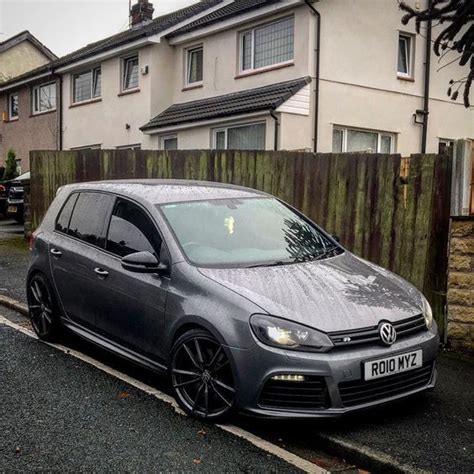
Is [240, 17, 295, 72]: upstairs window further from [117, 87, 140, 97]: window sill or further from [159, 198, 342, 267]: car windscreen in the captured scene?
[159, 198, 342, 267]: car windscreen

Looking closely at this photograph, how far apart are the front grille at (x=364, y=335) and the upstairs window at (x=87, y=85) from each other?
19834mm

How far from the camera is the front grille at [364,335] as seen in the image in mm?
4145

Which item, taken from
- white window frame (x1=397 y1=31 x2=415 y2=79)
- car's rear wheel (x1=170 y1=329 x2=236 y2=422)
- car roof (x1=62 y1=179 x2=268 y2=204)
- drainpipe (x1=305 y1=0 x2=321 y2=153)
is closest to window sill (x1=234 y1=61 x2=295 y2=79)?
drainpipe (x1=305 y1=0 x2=321 y2=153)

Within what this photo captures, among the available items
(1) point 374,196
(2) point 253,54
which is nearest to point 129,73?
(2) point 253,54

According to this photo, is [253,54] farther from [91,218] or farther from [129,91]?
[91,218]

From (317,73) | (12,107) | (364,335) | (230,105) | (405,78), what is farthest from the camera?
(12,107)

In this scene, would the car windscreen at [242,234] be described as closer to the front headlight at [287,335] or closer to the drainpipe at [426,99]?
the front headlight at [287,335]

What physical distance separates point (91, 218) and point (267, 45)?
1180 centimetres

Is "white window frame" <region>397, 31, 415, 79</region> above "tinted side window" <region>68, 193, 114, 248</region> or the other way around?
above

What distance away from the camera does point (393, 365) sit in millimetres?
4297

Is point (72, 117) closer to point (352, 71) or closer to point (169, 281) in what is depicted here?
point (352, 71)

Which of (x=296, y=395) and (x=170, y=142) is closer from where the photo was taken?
(x=296, y=395)

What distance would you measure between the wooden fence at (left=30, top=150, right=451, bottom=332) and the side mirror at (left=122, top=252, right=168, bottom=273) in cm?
340

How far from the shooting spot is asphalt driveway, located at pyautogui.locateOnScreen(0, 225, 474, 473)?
389 cm
